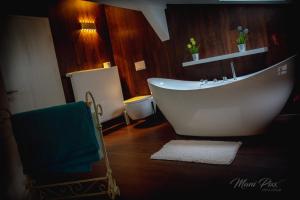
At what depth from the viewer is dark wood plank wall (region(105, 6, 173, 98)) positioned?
3.98 meters

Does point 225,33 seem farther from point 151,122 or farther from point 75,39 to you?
point 75,39

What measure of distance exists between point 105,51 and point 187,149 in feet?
9.11

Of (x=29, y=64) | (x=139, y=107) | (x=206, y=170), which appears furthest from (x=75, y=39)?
(x=206, y=170)

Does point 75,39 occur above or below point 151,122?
above

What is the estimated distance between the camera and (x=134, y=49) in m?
4.31

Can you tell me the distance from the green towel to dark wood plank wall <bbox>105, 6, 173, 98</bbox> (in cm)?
249

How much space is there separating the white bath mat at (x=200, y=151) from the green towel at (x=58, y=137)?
991mm

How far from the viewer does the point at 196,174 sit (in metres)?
1.95

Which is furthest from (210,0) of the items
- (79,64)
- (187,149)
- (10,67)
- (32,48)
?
(10,67)

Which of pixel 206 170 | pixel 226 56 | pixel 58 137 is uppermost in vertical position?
pixel 226 56

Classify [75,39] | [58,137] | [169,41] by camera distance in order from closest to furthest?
[58,137]
[169,41]
[75,39]

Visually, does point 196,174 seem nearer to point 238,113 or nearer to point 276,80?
point 238,113

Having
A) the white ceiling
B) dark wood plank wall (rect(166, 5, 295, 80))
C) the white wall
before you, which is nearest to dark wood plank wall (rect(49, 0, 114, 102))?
the white wall

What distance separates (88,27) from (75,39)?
1.20ft
